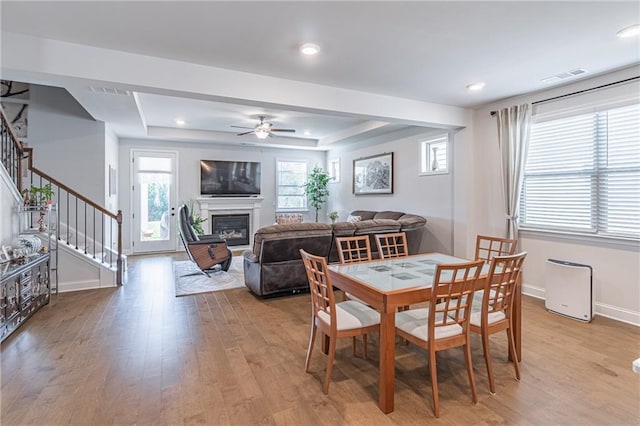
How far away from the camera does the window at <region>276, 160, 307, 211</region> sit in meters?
8.95

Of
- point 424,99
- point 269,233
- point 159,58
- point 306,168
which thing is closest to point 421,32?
point 424,99

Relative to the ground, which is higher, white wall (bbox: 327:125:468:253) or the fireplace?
white wall (bbox: 327:125:468:253)

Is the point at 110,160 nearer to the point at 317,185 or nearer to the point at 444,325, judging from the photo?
the point at 317,185

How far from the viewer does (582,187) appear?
153 inches

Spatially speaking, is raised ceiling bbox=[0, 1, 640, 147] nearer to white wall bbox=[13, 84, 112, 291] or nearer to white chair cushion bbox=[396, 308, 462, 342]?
white wall bbox=[13, 84, 112, 291]

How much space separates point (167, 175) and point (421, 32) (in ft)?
22.2

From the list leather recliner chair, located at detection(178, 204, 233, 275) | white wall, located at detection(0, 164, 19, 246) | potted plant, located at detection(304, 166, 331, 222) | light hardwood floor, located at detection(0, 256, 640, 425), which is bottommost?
light hardwood floor, located at detection(0, 256, 640, 425)

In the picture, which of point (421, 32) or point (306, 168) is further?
point (306, 168)

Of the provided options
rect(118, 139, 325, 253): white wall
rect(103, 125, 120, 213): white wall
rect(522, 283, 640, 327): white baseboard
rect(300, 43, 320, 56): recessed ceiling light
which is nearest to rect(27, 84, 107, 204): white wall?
rect(103, 125, 120, 213): white wall

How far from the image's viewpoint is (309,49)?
2.96m

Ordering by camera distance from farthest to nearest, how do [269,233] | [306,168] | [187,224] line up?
[306,168] < [187,224] < [269,233]

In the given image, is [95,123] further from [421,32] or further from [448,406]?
[448,406]

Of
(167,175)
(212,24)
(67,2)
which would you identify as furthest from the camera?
(167,175)

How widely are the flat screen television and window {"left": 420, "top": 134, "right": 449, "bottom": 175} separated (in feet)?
14.2
